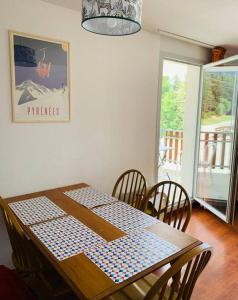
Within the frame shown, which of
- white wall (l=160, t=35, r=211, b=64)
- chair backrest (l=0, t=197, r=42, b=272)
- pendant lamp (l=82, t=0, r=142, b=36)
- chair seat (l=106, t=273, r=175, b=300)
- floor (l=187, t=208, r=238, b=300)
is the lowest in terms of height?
floor (l=187, t=208, r=238, b=300)

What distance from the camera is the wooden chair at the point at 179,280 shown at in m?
0.91

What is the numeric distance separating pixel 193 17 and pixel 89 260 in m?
2.23

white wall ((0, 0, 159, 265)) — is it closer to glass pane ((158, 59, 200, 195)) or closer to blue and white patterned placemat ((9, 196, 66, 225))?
blue and white patterned placemat ((9, 196, 66, 225))

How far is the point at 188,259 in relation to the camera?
92 centimetres

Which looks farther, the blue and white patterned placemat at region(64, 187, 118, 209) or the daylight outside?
the daylight outside

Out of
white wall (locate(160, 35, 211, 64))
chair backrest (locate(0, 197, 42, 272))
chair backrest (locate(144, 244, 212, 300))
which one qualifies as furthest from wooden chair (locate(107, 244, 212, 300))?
white wall (locate(160, 35, 211, 64))

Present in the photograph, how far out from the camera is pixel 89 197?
6.41 ft

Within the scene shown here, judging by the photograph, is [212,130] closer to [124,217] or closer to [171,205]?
[171,205]

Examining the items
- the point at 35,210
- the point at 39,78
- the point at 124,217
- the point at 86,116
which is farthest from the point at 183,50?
the point at 35,210

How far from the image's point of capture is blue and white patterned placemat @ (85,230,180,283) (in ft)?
3.50

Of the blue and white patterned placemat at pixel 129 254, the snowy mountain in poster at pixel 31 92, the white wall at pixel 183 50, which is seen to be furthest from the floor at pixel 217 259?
the white wall at pixel 183 50

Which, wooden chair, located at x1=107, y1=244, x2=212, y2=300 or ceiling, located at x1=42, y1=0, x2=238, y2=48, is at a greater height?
ceiling, located at x1=42, y1=0, x2=238, y2=48

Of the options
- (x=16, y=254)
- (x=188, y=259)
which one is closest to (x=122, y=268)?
(x=188, y=259)

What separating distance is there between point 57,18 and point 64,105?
0.74 meters
